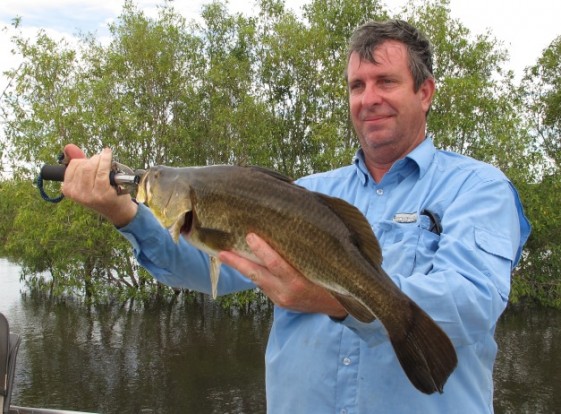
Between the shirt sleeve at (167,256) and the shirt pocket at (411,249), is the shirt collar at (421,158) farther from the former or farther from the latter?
the shirt sleeve at (167,256)

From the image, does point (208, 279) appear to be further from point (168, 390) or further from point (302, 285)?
point (168, 390)

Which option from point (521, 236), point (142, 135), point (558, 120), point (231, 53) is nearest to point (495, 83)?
point (558, 120)

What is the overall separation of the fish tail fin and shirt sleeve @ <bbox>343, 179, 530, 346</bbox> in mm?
153

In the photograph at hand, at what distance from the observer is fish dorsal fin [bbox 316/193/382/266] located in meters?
2.40

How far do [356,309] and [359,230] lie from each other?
1.14ft

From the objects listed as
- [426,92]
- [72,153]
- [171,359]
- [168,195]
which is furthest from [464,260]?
[171,359]

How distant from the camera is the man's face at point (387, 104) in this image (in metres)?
3.41

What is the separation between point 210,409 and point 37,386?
595cm

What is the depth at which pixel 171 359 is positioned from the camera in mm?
20891

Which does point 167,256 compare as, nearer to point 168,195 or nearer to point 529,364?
point 168,195

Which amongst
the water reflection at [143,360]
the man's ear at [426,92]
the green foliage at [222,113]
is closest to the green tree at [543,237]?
the green foliage at [222,113]

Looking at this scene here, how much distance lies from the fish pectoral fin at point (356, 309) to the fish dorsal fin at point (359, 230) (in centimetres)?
18

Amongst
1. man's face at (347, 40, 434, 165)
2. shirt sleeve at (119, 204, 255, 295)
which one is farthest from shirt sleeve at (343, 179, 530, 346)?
shirt sleeve at (119, 204, 255, 295)

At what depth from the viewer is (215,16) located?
92.4ft
